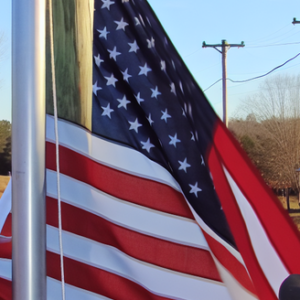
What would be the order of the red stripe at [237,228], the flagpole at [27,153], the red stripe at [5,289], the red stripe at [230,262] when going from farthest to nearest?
1. the red stripe at [5,289]
2. the red stripe at [230,262]
3. the red stripe at [237,228]
4. the flagpole at [27,153]

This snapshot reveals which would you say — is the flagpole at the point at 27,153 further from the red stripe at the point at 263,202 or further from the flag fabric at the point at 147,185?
the red stripe at the point at 263,202

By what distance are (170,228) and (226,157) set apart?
380 mm

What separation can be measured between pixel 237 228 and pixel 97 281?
2.04ft

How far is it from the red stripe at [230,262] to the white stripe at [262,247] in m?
0.12

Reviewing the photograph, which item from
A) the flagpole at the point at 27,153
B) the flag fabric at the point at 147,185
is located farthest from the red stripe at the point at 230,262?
the flagpole at the point at 27,153

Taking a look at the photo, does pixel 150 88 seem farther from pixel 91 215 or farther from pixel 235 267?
pixel 235 267

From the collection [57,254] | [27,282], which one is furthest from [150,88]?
[27,282]

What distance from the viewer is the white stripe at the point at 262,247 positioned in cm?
167

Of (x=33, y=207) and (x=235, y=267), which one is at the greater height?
(x=33, y=207)

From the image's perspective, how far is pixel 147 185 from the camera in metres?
1.85

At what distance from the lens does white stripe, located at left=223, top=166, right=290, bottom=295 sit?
5.48ft

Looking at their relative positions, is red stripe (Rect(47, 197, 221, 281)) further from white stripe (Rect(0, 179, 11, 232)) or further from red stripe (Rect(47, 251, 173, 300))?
white stripe (Rect(0, 179, 11, 232))

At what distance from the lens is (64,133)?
1.81 meters

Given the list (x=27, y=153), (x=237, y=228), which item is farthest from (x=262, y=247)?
(x=27, y=153)
